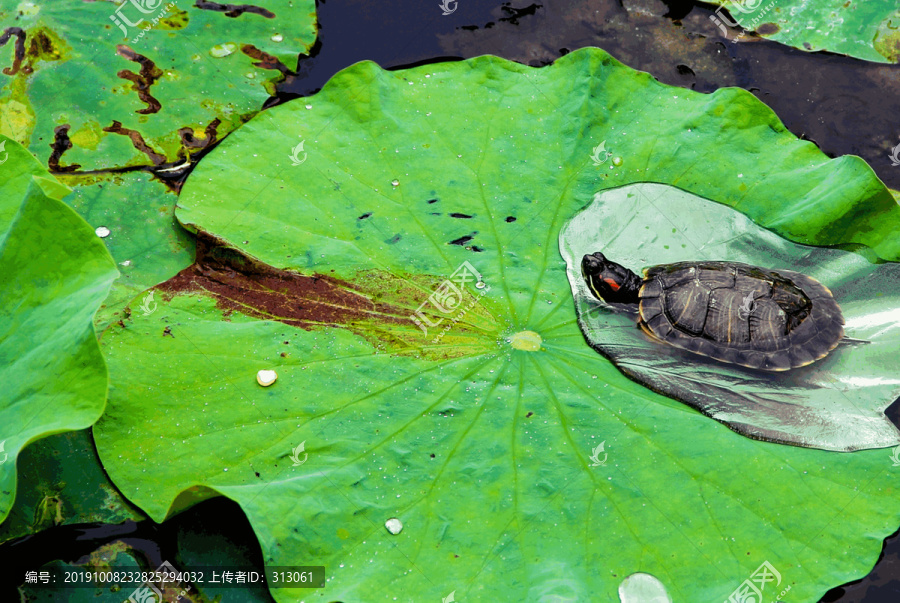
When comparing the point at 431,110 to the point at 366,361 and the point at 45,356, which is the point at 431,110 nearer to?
the point at 366,361

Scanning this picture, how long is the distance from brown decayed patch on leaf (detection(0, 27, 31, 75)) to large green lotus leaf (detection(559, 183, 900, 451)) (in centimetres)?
372

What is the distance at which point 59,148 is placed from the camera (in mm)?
4238

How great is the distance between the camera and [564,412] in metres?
3.34

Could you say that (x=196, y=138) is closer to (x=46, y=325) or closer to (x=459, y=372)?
(x=46, y=325)

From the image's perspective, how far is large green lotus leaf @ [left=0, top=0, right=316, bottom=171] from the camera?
4285mm

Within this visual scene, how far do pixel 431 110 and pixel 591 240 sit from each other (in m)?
1.36

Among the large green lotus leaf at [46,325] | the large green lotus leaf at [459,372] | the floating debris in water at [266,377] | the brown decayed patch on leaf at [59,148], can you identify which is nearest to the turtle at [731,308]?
the large green lotus leaf at [459,372]

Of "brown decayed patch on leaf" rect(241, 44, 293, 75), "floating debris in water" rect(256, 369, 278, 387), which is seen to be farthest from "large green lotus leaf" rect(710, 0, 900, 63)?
"floating debris in water" rect(256, 369, 278, 387)

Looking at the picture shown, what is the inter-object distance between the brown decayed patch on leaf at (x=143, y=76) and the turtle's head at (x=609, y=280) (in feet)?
10.1

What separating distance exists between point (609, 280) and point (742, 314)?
2.68ft

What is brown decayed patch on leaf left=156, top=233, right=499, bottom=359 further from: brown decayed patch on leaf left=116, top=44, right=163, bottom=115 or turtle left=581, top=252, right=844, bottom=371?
brown decayed patch on leaf left=116, top=44, right=163, bottom=115

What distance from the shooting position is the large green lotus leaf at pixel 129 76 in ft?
14.1

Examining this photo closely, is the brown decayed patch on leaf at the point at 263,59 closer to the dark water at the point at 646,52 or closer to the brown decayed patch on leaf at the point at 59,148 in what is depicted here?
the dark water at the point at 646,52

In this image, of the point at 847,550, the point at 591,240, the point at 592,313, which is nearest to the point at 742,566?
the point at 847,550
